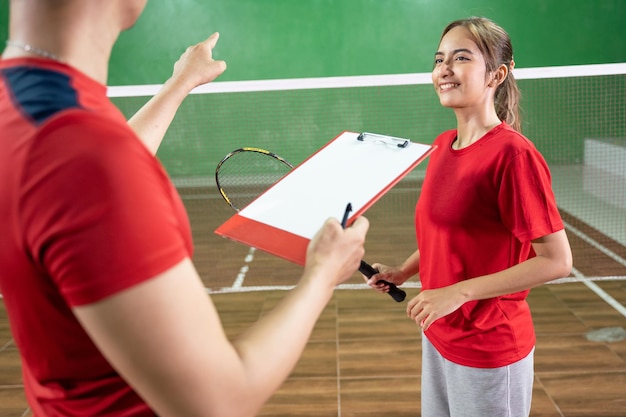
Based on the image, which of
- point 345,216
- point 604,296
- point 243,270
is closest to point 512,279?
point 345,216

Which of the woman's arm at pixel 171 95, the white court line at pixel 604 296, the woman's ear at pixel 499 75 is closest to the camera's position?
the woman's arm at pixel 171 95

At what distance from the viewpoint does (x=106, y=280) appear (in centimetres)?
66

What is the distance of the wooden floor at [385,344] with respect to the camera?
3180 millimetres

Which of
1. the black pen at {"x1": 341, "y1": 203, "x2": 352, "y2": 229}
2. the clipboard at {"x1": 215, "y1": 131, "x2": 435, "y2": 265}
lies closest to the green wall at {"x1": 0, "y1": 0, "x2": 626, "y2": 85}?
the clipboard at {"x1": 215, "y1": 131, "x2": 435, "y2": 265}

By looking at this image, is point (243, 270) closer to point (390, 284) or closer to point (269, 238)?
point (390, 284)

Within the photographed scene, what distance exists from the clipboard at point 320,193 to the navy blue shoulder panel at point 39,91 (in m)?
0.47

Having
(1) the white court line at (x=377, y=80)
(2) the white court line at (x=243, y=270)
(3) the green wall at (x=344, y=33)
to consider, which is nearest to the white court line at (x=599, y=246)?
(1) the white court line at (x=377, y=80)

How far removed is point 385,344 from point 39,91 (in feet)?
11.0

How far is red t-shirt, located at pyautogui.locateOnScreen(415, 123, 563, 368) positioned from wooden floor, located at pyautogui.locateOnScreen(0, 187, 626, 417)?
1478 mm

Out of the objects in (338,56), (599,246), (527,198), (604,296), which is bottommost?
(599,246)

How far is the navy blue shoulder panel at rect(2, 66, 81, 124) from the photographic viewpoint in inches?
27.9

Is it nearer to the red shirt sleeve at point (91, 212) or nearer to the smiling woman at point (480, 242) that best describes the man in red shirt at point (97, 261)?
the red shirt sleeve at point (91, 212)

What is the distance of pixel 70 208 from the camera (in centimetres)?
64

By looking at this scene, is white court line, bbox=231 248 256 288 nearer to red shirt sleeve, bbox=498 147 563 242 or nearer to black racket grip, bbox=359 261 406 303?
black racket grip, bbox=359 261 406 303
